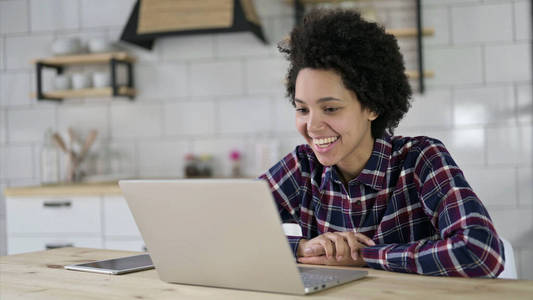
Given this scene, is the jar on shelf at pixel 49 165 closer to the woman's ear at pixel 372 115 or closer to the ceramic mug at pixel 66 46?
the ceramic mug at pixel 66 46

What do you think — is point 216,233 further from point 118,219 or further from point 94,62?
point 94,62

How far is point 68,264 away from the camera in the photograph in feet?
4.88

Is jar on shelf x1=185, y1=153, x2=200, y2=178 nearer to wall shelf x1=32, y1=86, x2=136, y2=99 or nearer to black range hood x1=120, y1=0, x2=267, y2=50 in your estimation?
wall shelf x1=32, y1=86, x2=136, y2=99

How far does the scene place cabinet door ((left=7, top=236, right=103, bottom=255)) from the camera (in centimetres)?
328

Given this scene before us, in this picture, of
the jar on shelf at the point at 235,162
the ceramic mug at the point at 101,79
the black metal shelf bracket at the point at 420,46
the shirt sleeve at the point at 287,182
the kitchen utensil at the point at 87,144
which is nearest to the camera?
the shirt sleeve at the point at 287,182

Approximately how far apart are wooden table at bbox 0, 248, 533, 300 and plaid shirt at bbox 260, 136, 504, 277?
3.3 inches

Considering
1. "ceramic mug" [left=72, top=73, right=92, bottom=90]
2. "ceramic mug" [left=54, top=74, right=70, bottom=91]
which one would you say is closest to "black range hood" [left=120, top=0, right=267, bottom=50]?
"ceramic mug" [left=72, top=73, right=92, bottom=90]

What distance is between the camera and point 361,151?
1.60 m

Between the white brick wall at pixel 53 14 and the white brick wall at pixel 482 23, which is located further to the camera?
the white brick wall at pixel 53 14

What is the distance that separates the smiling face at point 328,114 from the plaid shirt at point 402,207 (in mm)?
85

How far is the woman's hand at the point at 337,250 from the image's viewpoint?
1357 mm

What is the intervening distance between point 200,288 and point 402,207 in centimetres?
62

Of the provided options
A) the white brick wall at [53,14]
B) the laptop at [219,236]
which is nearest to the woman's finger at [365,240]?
the laptop at [219,236]

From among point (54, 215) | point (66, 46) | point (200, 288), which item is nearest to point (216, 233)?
point (200, 288)
